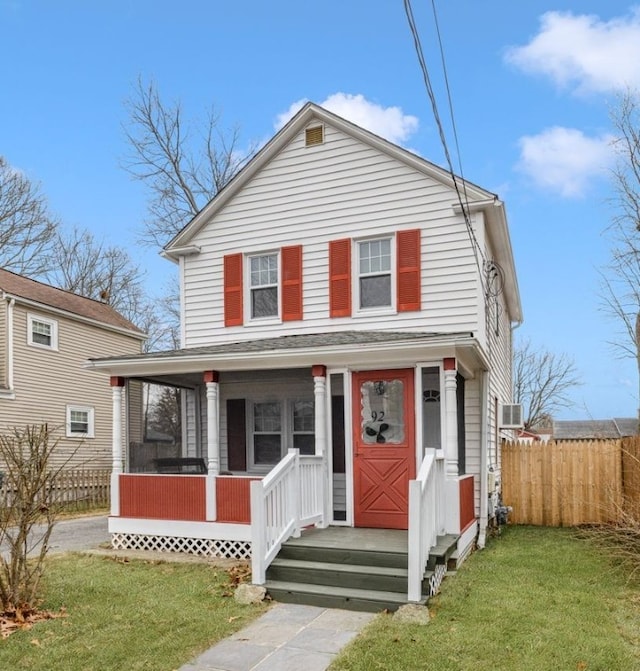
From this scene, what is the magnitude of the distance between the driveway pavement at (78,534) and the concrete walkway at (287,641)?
15.1 ft

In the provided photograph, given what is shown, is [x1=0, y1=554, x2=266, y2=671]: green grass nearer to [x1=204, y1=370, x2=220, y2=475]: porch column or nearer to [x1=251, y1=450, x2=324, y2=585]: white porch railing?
[x1=251, y1=450, x2=324, y2=585]: white porch railing

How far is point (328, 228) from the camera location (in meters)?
10.7

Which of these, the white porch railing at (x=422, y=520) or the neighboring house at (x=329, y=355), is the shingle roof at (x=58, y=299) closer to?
the neighboring house at (x=329, y=355)

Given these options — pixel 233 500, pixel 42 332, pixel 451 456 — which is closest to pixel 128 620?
pixel 233 500

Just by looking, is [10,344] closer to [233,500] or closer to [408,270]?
[233,500]

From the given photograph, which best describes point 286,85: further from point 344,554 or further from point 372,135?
point 344,554

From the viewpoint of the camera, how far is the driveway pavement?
9.97m

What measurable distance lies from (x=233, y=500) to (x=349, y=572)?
8.70 feet

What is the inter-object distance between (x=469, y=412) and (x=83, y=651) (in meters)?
6.47

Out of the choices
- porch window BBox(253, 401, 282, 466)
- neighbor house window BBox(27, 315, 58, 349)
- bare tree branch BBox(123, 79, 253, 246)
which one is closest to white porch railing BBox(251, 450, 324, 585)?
porch window BBox(253, 401, 282, 466)


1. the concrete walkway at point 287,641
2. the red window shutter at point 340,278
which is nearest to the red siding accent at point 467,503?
the concrete walkway at point 287,641

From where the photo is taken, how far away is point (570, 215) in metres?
17.6

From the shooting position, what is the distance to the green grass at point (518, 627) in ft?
15.8

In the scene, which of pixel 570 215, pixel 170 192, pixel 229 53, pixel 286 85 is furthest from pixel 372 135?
pixel 170 192
